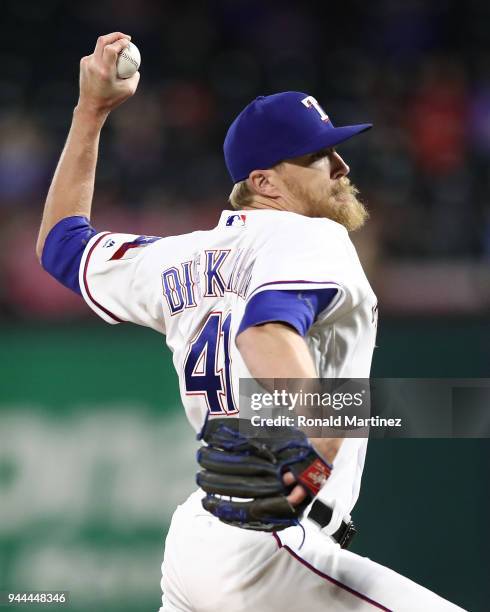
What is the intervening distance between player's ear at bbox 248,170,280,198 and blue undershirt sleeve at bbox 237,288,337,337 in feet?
1.72

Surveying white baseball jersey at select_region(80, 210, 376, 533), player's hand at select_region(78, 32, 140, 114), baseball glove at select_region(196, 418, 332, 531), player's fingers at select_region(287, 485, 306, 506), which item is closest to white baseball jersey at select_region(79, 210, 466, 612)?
white baseball jersey at select_region(80, 210, 376, 533)

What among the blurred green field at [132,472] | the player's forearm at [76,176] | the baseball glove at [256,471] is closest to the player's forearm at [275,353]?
the baseball glove at [256,471]

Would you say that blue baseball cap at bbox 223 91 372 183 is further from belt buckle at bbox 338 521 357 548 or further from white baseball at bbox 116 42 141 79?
belt buckle at bbox 338 521 357 548

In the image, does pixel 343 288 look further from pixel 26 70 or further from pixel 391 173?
pixel 26 70

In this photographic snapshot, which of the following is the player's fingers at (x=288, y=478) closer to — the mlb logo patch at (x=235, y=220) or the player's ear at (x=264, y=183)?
the mlb logo patch at (x=235, y=220)

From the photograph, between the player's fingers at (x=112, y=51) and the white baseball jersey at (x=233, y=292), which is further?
the player's fingers at (x=112, y=51)

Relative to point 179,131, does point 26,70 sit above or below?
above

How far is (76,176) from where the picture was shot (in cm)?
264

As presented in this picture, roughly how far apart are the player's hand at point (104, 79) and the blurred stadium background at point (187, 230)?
1.87 meters

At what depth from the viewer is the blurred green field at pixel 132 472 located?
4180mm

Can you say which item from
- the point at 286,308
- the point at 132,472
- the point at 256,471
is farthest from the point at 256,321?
the point at 132,472

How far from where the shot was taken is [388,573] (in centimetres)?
207

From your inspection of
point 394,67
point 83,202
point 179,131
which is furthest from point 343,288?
point 394,67

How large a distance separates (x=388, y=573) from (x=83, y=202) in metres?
1.26
